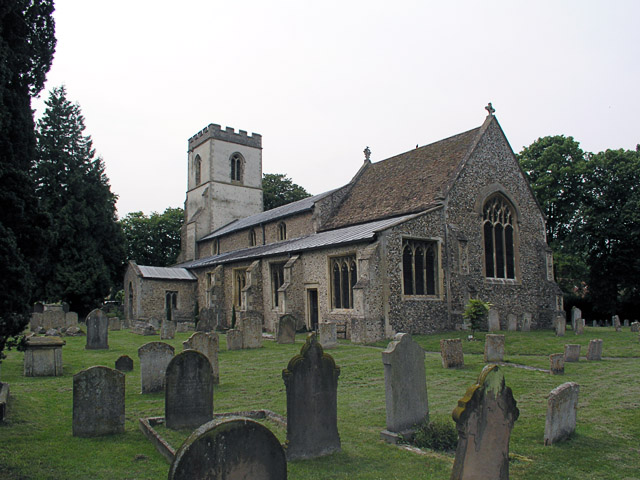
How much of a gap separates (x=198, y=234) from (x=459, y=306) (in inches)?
1010

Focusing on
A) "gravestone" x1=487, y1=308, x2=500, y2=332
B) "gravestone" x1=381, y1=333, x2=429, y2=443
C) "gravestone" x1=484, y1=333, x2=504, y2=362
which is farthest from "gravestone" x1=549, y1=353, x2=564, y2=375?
"gravestone" x1=487, y1=308, x2=500, y2=332

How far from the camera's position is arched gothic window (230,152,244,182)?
140ft

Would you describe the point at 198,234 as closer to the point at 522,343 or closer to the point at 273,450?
the point at 522,343

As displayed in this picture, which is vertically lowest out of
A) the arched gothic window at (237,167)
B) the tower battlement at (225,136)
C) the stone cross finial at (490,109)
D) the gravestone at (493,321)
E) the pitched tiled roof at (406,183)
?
the gravestone at (493,321)

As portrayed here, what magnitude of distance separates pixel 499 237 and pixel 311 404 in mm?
19327

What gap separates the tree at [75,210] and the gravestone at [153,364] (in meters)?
25.3

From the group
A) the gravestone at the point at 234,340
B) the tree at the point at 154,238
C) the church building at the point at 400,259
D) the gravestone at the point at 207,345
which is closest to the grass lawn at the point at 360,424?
the gravestone at the point at 207,345

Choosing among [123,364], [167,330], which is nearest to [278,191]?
[167,330]

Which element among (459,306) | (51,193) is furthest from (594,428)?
(51,193)

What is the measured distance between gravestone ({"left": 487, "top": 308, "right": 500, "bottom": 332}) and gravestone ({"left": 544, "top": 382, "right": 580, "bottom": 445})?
13312 millimetres

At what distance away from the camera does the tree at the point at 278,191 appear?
52156 mm

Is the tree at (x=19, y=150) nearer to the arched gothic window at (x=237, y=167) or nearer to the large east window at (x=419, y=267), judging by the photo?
the large east window at (x=419, y=267)

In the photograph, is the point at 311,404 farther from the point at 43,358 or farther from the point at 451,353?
the point at 43,358

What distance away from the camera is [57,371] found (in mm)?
11547
